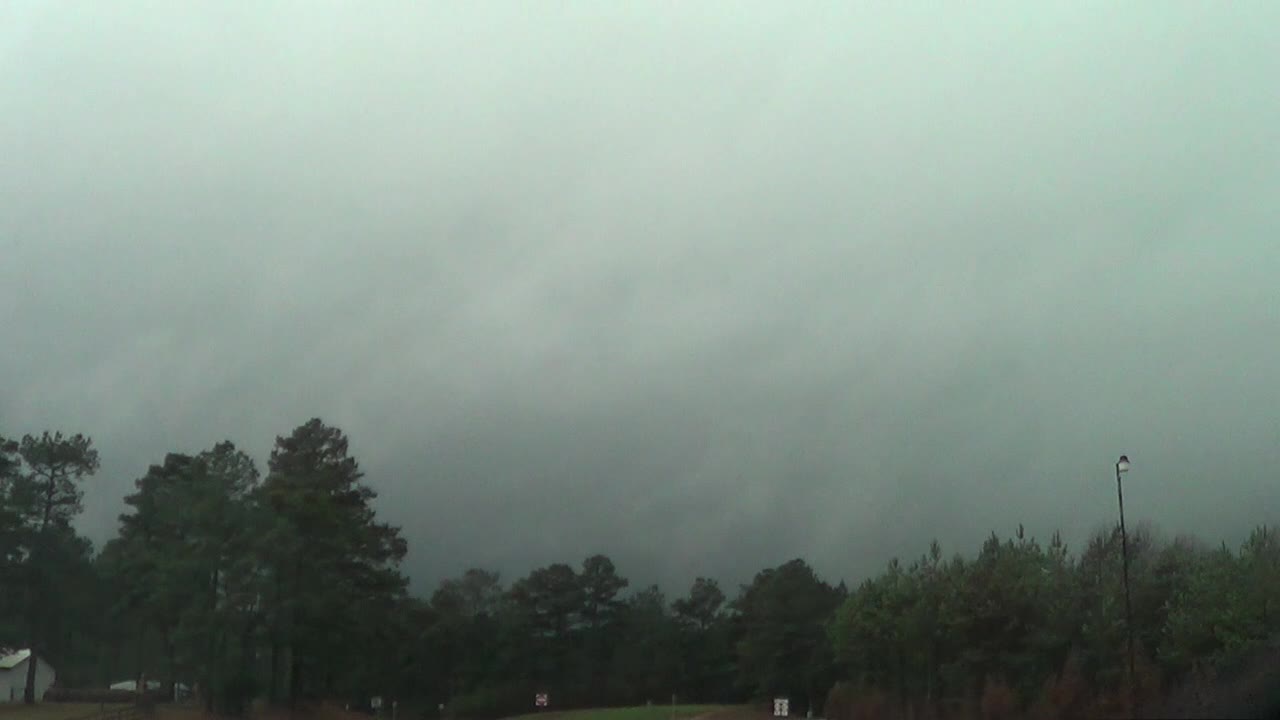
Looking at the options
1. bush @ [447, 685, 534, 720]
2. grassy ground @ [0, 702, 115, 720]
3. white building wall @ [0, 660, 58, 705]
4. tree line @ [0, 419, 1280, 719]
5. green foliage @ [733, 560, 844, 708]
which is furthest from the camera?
bush @ [447, 685, 534, 720]

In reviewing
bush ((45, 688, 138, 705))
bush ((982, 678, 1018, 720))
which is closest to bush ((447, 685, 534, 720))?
bush ((45, 688, 138, 705))

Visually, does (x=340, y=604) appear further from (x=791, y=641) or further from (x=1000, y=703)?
(x=791, y=641)

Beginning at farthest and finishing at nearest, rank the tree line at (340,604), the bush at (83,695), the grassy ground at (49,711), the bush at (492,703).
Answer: the bush at (492,703) → the bush at (83,695) → the grassy ground at (49,711) → the tree line at (340,604)

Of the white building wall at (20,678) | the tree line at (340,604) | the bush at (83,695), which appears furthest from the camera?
the white building wall at (20,678)

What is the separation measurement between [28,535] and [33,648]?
8875 millimetres

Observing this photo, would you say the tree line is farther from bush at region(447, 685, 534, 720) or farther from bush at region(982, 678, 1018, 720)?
bush at region(447, 685, 534, 720)

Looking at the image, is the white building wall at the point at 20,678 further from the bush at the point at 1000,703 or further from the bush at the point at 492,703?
the bush at the point at 1000,703

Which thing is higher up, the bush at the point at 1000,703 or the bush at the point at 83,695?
the bush at the point at 83,695

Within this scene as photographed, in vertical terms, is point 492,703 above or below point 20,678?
below

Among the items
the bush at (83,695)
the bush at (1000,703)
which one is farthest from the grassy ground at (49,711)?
the bush at (1000,703)

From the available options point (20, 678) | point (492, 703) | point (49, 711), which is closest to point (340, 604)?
point (49, 711)

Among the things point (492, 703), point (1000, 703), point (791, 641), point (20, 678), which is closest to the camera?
point (1000, 703)

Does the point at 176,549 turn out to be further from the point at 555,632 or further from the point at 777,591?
the point at 555,632

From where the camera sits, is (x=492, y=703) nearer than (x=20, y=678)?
No
